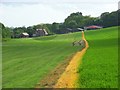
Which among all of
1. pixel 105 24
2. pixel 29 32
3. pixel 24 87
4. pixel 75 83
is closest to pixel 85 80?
pixel 75 83

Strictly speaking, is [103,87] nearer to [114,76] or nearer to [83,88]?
[83,88]

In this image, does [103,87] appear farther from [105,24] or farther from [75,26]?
[75,26]

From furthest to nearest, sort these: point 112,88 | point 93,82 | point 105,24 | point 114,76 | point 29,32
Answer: point 29,32, point 105,24, point 114,76, point 93,82, point 112,88

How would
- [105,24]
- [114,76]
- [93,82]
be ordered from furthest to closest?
1. [105,24]
2. [114,76]
3. [93,82]

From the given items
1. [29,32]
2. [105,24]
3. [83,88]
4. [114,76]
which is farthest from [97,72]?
[29,32]

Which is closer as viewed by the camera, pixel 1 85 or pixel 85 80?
pixel 85 80

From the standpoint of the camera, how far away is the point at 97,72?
18.8m

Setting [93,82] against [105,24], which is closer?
[93,82]

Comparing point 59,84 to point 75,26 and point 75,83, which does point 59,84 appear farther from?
point 75,26

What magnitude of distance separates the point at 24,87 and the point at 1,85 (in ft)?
8.03

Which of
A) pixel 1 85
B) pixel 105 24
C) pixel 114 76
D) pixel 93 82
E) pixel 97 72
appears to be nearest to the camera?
pixel 93 82

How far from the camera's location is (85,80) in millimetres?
16609

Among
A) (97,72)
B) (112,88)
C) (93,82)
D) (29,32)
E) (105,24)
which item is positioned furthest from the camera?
(29,32)

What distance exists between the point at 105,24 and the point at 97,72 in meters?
142
